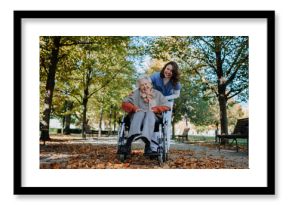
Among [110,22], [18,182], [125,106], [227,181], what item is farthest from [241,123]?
[18,182]

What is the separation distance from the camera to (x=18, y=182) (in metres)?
4.91

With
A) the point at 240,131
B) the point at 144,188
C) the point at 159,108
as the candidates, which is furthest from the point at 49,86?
the point at 240,131

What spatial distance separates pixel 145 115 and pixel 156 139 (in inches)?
10.4

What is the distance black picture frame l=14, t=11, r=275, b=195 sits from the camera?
4.91 meters

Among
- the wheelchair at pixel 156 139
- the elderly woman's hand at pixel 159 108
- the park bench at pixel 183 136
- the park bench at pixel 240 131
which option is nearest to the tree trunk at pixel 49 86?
the wheelchair at pixel 156 139

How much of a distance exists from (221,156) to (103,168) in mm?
1174

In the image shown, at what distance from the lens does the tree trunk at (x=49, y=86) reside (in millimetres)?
5008

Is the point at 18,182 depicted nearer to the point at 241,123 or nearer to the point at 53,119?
the point at 53,119

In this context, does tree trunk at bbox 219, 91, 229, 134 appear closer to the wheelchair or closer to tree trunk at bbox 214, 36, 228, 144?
tree trunk at bbox 214, 36, 228, 144

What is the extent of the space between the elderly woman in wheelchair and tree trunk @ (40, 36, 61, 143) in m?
0.73

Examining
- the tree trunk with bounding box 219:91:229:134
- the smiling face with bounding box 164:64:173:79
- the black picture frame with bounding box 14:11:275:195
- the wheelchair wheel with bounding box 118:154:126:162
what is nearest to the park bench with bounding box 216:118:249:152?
the tree trunk with bounding box 219:91:229:134

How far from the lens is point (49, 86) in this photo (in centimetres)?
505

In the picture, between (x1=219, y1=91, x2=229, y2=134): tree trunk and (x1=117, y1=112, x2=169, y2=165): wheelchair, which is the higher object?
(x1=219, y1=91, x2=229, y2=134): tree trunk
